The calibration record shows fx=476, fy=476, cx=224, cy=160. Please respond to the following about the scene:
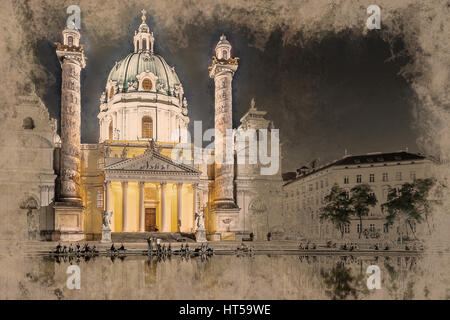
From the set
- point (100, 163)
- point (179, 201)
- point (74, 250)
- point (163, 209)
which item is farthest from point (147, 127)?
point (74, 250)

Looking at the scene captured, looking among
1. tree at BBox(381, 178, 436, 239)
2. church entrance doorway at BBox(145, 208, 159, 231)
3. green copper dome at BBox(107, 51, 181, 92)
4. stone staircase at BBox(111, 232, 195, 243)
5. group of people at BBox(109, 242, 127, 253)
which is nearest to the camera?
group of people at BBox(109, 242, 127, 253)

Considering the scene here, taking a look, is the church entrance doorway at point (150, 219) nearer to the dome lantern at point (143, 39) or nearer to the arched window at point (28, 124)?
the arched window at point (28, 124)

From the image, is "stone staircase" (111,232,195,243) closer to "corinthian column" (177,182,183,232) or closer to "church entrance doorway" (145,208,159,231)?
"corinthian column" (177,182,183,232)

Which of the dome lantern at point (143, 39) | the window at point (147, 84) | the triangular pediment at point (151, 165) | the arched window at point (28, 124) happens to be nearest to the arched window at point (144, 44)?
the dome lantern at point (143, 39)

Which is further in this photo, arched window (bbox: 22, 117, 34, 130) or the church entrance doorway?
the church entrance doorway

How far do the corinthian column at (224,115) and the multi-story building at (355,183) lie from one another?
436 inches

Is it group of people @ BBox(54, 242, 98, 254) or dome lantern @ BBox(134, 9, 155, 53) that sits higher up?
dome lantern @ BBox(134, 9, 155, 53)

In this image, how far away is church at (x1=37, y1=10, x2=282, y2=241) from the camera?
39406 millimetres

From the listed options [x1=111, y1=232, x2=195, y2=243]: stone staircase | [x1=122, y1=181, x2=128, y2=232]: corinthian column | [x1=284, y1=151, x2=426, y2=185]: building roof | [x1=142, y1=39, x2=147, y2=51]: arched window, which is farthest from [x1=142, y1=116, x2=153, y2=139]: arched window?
[x1=284, y1=151, x2=426, y2=185]: building roof

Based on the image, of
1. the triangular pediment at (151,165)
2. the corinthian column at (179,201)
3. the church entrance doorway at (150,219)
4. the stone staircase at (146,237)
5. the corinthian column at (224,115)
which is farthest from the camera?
the church entrance doorway at (150,219)

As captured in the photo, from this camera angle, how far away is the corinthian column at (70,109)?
38969 mm

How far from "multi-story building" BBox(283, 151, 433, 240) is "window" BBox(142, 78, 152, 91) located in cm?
2110

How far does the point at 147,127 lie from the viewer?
2200 inches

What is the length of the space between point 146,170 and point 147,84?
1712 cm
